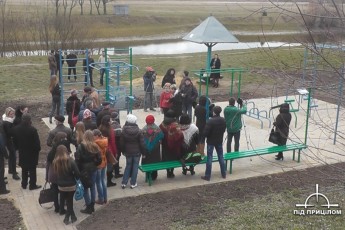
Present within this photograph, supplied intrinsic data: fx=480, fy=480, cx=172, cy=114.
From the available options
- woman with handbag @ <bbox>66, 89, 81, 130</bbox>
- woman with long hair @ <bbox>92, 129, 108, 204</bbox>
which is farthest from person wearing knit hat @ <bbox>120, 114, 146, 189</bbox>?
woman with handbag @ <bbox>66, 89, 81, 130</bbox>

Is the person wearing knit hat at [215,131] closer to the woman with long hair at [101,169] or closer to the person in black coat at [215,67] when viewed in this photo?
the woman with long hair at [101,169]

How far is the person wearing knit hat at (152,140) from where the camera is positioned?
9.20m

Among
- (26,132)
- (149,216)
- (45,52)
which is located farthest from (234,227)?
(45,52)

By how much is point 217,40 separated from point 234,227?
39.4 feet

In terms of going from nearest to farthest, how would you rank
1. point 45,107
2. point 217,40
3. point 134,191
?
point 134,191 < point 45,107 < point 217,40

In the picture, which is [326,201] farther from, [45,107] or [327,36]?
[45,107]

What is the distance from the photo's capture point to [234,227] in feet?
24.5

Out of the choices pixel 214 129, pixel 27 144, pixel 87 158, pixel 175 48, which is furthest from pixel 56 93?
pixel 175 48

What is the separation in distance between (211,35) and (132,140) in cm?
1100

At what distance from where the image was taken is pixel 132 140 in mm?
8766

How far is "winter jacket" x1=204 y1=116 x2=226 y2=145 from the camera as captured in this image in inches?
364

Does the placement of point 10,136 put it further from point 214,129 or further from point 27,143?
point 214,129

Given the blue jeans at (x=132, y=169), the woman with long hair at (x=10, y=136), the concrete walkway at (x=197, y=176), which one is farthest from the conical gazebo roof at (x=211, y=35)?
the woman with long hair at (x=10, y=136)

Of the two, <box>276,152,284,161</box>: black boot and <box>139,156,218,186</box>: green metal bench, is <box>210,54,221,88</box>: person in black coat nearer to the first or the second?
<box>276,152,284,161</box>: black boot
